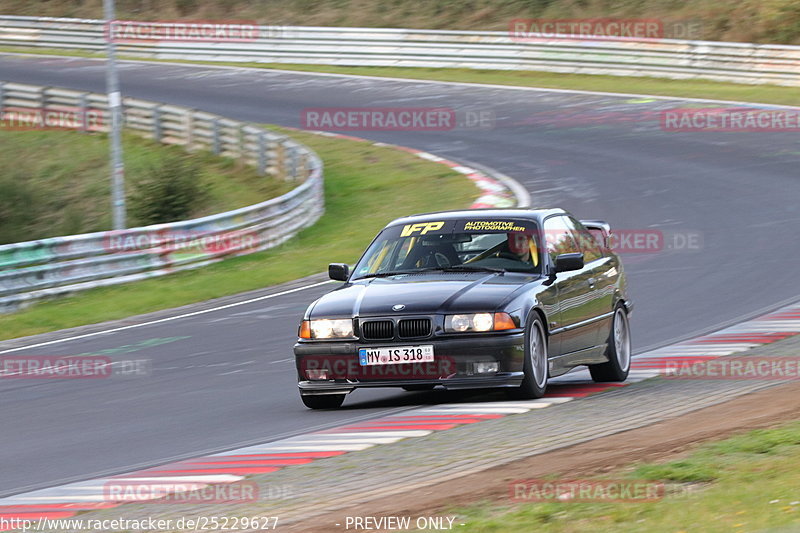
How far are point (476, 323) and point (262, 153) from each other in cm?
2121

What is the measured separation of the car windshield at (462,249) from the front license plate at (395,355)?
1045 millimetres

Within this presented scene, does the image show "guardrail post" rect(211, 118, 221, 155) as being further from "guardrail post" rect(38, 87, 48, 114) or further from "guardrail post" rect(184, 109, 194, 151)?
"guardrail post" rect(38, 87, 48, 114)

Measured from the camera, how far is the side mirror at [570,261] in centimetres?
1013

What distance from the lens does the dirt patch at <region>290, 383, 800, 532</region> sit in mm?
6391

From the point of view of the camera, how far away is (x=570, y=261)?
1014 centimetres

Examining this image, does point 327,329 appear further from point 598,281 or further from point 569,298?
point 598,281

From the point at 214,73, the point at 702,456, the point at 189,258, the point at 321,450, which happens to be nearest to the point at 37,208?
A: the point at 189,258

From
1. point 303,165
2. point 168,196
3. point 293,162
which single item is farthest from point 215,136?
point 168,196

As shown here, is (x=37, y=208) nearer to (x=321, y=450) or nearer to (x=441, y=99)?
(x=441, y=99)

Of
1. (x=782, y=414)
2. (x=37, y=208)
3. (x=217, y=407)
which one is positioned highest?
(x=782, y=414)

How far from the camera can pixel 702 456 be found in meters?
7.13

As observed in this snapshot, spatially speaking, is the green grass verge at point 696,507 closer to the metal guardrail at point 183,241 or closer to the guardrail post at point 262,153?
the metal guardrail at point 183,241

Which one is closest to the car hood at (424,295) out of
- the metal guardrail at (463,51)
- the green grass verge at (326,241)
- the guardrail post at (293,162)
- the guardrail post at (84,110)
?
the green grass verge at (326,241)

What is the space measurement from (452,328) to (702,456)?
→ 8.94 feet
